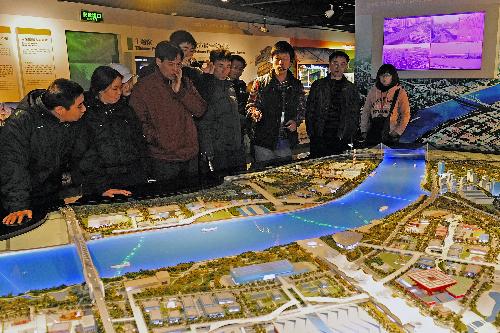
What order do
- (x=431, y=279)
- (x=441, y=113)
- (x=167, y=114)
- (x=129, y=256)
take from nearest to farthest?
(x=431, y=279)
(x=129, y=256)
(x=167, y=114)
(x=441, y=113)

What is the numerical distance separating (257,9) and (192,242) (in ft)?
29.0

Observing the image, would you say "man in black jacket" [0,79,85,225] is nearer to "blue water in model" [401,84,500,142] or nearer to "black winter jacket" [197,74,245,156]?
"black winter jacket" [197,74,245,156]

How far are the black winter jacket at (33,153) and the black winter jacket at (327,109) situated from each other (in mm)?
2459

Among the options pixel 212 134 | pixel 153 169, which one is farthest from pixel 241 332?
pixel 212 134

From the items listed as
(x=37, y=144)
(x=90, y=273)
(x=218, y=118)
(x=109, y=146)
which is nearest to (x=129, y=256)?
(x=90, y=273)

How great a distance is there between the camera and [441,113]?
6250mm

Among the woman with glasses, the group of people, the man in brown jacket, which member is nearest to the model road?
the group of people

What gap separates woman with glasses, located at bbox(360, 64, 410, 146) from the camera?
16.0 feet

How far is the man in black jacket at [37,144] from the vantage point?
106 inches

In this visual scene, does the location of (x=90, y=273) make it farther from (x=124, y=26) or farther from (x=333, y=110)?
(x=124, y=26)

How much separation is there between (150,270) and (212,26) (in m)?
8.02

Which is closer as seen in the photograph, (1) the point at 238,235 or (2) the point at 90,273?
(2) the point at 90,273

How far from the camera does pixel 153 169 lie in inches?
144

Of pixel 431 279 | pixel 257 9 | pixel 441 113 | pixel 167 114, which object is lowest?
pixel 431 279
